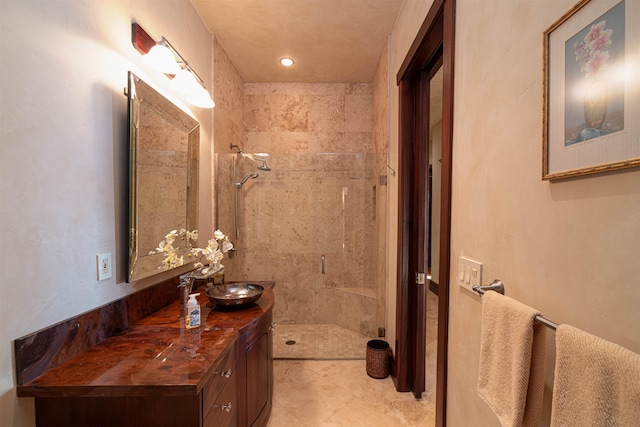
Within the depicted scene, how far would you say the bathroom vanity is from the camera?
88 cm

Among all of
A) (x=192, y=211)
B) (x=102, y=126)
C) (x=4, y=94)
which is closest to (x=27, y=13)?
(x=4, y=94)

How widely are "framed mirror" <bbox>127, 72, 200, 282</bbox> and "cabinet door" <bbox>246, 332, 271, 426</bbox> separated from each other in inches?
27.8

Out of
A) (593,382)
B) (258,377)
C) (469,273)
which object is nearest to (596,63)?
(593,382)

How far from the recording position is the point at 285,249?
10.4 ft

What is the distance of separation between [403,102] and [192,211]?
5.60 ft

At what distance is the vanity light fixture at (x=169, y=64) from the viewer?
1.43 metres

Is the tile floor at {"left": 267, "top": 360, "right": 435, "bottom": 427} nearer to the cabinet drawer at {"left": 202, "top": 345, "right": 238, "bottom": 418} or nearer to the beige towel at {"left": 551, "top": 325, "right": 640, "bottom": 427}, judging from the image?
the cabinet drawer at {"left": 202, "top": 345, "right": 238, "bottom": 418}

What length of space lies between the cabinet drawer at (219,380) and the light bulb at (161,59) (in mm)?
1524

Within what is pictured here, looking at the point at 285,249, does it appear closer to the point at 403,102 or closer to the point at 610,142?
the point at 403,102

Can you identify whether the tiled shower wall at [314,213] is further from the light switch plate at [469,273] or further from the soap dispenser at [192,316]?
the light switch plate at [469,273]

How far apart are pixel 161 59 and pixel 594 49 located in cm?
178

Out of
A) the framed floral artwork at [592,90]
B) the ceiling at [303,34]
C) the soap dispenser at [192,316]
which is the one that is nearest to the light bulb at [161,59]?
the ceiling at [303,34]

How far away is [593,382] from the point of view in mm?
467

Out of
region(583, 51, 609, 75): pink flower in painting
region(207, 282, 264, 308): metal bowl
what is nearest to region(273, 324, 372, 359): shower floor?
region(207, 282, 264, 308): metal bowl
